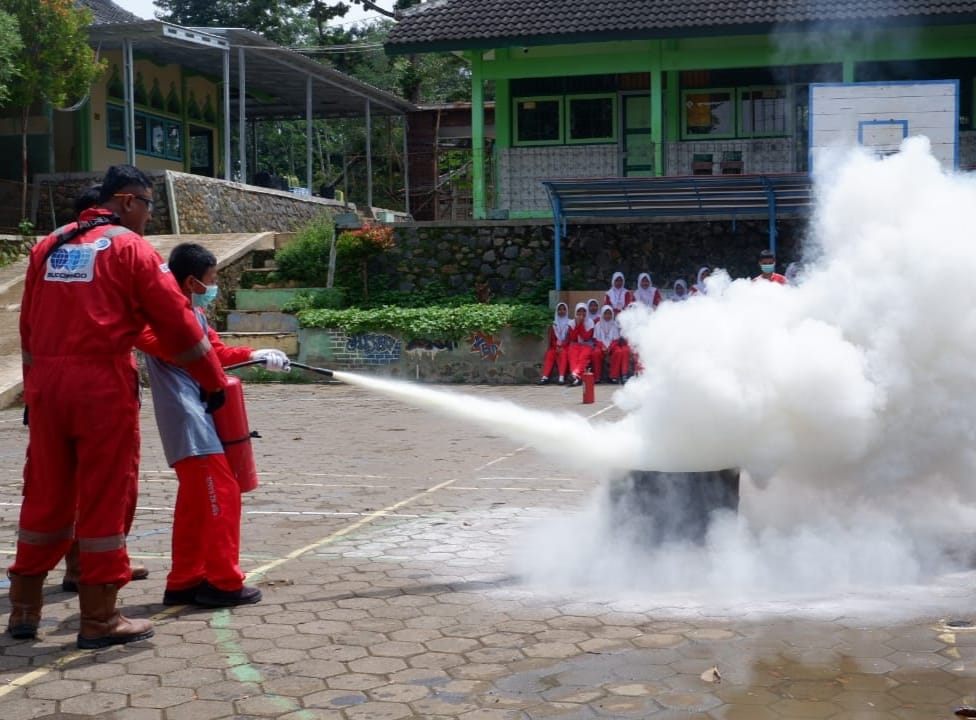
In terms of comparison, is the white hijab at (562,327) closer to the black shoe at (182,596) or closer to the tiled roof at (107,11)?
the black shoe at (182,596)

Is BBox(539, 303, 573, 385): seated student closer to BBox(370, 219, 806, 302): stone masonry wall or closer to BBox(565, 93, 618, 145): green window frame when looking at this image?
BBox(370, 219, 806, 302): stone masonry wall

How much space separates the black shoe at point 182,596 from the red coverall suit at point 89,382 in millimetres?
651

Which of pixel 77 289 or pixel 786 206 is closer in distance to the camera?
pixel 77 289

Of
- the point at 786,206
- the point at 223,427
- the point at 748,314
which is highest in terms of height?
the point at 786,206

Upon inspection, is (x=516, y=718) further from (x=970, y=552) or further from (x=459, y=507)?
(x=459, y=507)

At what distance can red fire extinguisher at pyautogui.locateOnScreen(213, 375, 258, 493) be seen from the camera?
19.0 ft

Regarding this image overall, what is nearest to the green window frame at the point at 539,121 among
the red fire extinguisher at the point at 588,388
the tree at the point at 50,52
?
the tree at the point at 50,52

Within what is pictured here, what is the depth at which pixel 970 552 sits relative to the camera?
6.43 m

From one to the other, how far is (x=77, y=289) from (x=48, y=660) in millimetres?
1612

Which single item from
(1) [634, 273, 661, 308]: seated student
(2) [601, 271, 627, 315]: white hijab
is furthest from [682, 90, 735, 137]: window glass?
(2) [601, 271, 627, 315]: white hijab

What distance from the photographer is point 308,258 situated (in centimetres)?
2209

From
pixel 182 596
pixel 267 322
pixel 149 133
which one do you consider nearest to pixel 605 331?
pixel 267 322

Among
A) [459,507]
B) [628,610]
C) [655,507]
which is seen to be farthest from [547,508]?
[628,610]

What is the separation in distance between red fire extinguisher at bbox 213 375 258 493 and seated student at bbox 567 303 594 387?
12517 millimetres
